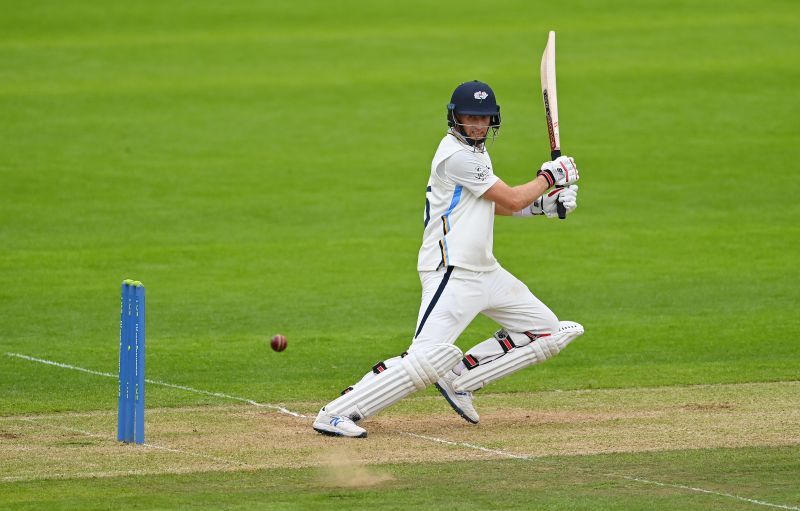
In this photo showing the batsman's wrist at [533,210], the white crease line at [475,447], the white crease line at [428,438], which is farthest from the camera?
the batsman's wrist at [533,210]

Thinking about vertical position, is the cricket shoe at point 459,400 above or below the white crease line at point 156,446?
above

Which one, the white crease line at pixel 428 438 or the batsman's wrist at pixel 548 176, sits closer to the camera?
the white crease line at pixel 428 438

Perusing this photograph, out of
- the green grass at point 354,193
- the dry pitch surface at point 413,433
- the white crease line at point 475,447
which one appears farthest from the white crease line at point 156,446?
the white crease line at point 475,447

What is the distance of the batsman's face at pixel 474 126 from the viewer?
8.98 m

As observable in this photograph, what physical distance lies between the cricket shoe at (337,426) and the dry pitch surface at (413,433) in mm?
60

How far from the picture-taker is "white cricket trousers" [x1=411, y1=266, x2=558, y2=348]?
28.9ft

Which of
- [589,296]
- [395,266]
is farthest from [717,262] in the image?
[395,266]

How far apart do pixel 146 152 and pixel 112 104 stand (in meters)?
2.69

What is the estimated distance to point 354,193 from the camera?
20.1 metres

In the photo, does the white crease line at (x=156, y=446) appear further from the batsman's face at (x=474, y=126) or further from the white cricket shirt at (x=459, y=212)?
the batsman's face at (x=474, y=126)

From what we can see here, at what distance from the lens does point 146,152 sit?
22.0 m

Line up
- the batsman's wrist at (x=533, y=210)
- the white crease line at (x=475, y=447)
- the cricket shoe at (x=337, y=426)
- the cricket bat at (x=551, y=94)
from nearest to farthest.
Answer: the white crease line at (x=475, y=447) → the cricket shoe at (x=337, y=426) → the batsman's wrist at (x=533, y=210) → the cricket bat at (x=551, y=94)

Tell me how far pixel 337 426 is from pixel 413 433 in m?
0.51

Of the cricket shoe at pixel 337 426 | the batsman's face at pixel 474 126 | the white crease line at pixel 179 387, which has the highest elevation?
the batsman's face at pixel 474 126
